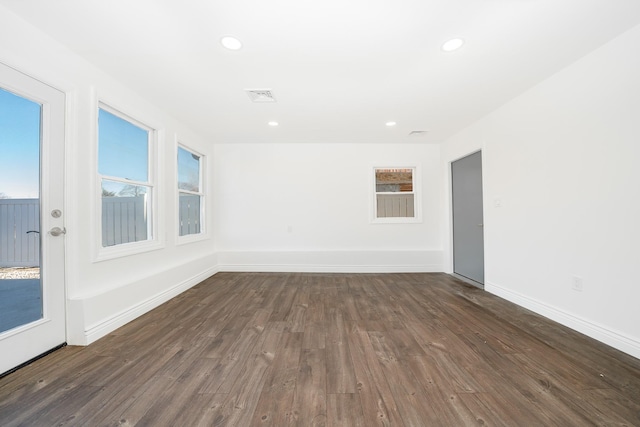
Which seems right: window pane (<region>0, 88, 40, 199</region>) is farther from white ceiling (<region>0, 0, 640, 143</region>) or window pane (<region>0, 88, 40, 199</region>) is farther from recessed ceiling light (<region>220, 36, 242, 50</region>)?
recessed ceiling light (<region>220, 36, 242, 50</region>)

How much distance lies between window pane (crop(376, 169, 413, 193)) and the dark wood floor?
262 cm

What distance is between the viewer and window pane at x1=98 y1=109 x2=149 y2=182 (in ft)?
7.98

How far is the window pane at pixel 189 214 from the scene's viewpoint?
12.5 ft

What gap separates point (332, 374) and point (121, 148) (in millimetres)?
3038

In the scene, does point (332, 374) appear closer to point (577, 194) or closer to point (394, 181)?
point (577, 194)

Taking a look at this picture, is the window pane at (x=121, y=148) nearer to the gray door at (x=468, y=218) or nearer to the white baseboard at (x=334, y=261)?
the white baseboard at (x=334, y=261)

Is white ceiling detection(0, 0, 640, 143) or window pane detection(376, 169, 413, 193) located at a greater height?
white ceiling detection(0, 0, 640, 143)

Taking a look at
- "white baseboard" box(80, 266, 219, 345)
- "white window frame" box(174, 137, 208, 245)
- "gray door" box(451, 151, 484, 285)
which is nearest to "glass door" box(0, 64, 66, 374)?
"white baseboard" box(80, 266, 219, 345)

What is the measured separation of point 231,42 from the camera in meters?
1.92

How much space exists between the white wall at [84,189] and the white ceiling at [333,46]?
0.14 meters

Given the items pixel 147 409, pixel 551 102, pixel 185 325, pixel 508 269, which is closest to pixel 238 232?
pixel 185 325

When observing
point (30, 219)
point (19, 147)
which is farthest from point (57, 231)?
point (19, 147)

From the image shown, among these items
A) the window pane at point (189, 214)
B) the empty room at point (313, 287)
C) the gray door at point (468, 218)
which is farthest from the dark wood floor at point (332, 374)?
the window pane at point (189, 214)

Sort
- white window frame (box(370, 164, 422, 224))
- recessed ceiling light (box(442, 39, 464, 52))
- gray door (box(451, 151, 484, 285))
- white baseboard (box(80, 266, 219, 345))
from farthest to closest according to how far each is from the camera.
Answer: white window frame (box(370, 164, 422, 224)) → gray door (box(451, 151, 484, 285)) → white baseboard (box(80, 266, 219, 345)) → recessed ceiling light (box(442, 39, 464, 52))
